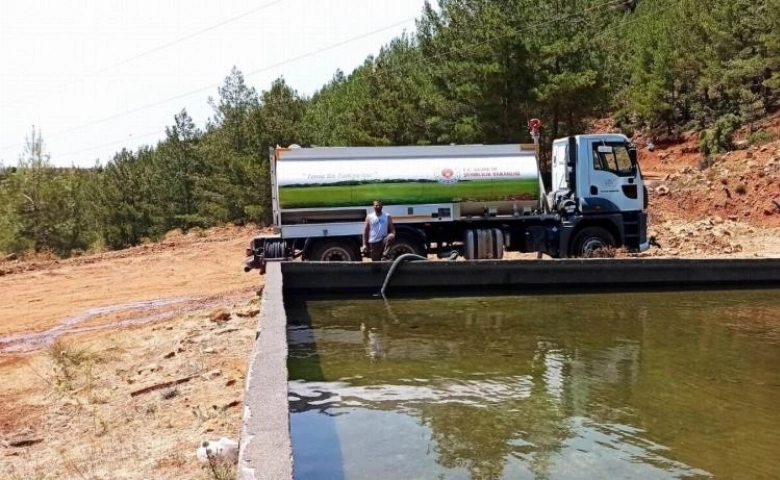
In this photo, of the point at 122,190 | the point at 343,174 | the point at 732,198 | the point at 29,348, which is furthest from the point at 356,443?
the point at 122,190

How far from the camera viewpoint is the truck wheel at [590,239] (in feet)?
54.1

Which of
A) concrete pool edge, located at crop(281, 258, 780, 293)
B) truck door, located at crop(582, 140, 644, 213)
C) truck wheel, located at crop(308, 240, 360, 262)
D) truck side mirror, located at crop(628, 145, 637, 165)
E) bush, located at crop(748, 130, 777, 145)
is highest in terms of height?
bush, located at crop(748, 130, 777, 145)

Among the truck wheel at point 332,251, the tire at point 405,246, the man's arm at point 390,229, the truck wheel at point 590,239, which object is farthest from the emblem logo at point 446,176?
the truck wheel at point 590,239

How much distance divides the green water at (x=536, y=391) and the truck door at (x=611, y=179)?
5.02 metres

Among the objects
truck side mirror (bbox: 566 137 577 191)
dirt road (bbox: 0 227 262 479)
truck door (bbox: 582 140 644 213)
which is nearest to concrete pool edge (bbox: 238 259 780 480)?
dirt road (bbox: 0 227 262 479)

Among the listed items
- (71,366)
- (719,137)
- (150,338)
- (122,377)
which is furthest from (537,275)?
(719,137)

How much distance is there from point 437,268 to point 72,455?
792 cm

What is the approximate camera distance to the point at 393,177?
15.6 metres

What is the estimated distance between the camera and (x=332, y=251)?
612 inches

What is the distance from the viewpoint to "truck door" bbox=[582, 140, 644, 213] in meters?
16.3

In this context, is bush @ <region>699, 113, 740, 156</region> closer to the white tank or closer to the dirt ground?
the dirt ground

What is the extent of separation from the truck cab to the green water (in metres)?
4.91

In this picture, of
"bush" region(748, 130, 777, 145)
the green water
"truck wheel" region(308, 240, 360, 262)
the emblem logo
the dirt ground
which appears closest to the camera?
the green water

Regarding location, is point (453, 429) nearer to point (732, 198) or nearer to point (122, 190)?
point (732, 198)
